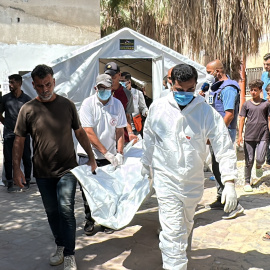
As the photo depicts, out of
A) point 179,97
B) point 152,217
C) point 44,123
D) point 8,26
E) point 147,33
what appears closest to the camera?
point 179,97

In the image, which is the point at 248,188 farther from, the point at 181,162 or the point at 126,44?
the point at 181,162

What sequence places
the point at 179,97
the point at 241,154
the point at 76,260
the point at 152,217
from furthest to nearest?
the point at 241,154 < the point at 152,217 < the point at 76,260 < the point at 179,97

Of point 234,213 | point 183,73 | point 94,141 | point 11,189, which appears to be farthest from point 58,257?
point 11,189

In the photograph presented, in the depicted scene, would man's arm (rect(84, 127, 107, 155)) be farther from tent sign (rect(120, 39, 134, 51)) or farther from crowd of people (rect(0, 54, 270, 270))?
tent sign (rect(120, 39, 134, 51))

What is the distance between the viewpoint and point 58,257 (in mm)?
3836

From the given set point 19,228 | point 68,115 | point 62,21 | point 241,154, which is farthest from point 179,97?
point 62,21

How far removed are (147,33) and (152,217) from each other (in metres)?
13.0

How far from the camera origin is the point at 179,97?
326 centimetres

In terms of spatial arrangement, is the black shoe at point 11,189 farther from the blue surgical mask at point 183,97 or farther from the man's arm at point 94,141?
the blue surgical mask at point 183,97

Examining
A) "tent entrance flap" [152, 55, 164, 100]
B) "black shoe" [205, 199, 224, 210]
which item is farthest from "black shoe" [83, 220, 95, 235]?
"tent entrance flap" [152, 55, 164, 100]

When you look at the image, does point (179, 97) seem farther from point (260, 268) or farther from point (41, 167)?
point (260, 268)

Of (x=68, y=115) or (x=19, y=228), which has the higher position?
(x=68, y=115)

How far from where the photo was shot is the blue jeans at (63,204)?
11.8ft

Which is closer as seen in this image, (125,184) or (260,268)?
(260,268)
